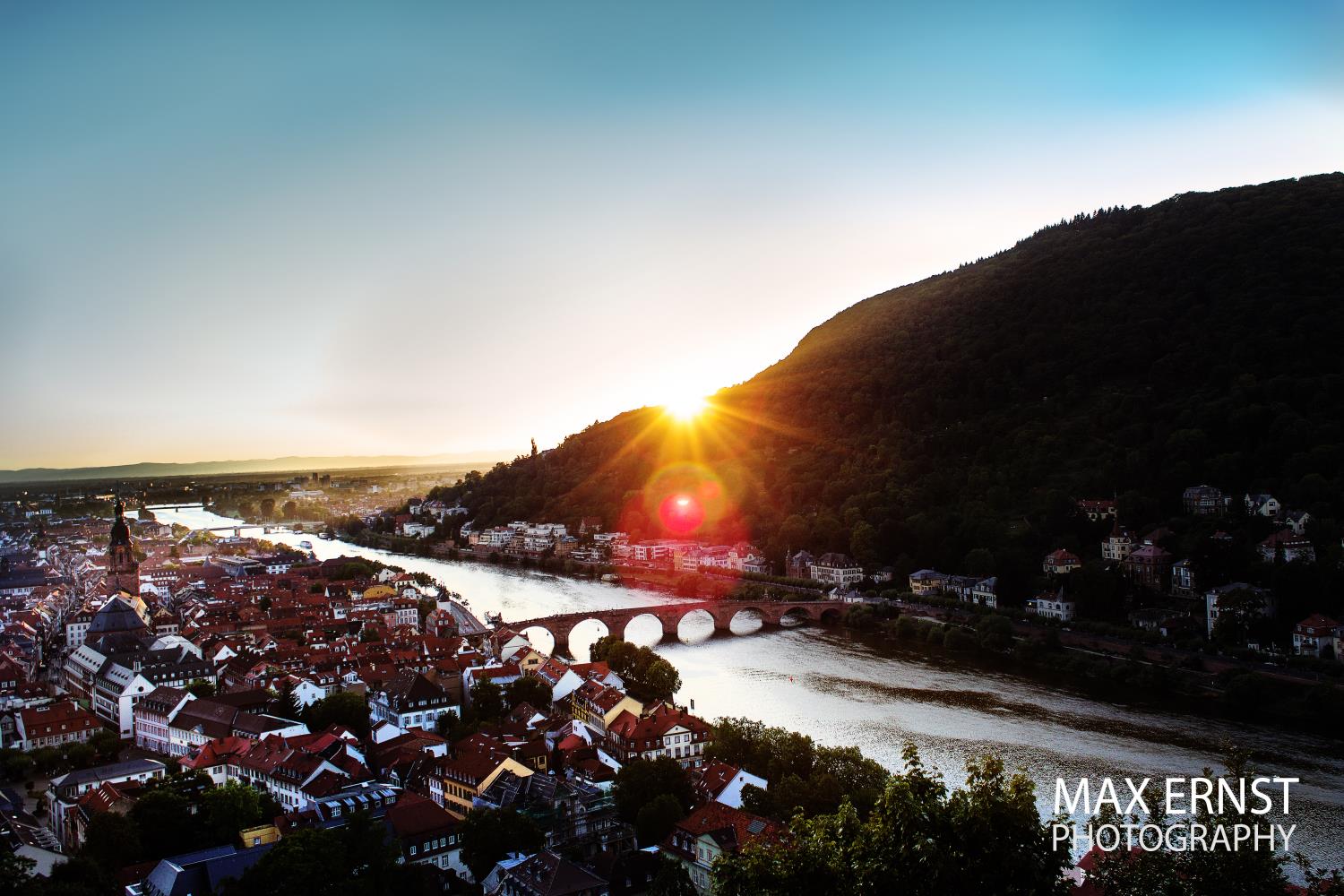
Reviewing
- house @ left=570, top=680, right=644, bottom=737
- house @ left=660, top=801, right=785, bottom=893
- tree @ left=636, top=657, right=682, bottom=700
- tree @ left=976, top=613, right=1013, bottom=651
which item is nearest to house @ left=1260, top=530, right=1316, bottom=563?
tree @ left=976, top=613, right=1013, bottom=651

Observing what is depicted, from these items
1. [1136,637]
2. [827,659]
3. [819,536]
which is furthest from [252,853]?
[819,536]

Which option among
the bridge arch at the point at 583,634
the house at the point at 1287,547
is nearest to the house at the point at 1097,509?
the house at the point at 1287,547

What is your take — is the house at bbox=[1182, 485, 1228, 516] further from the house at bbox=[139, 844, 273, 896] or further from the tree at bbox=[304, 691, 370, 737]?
the house at bbox=[139, 844, 273, 896]

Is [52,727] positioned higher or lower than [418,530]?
higher

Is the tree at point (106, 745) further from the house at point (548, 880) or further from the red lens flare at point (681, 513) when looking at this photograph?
the red lens flare at point (681, 513)

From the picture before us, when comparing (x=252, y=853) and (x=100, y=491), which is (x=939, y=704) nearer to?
(x=252, y=853)

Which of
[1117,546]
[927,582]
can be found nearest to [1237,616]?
[1117,546]

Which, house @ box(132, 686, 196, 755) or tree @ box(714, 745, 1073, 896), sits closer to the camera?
tree @ box(714, 745, 1073, 896)

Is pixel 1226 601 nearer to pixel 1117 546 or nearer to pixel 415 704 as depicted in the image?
pixel 1117 546
